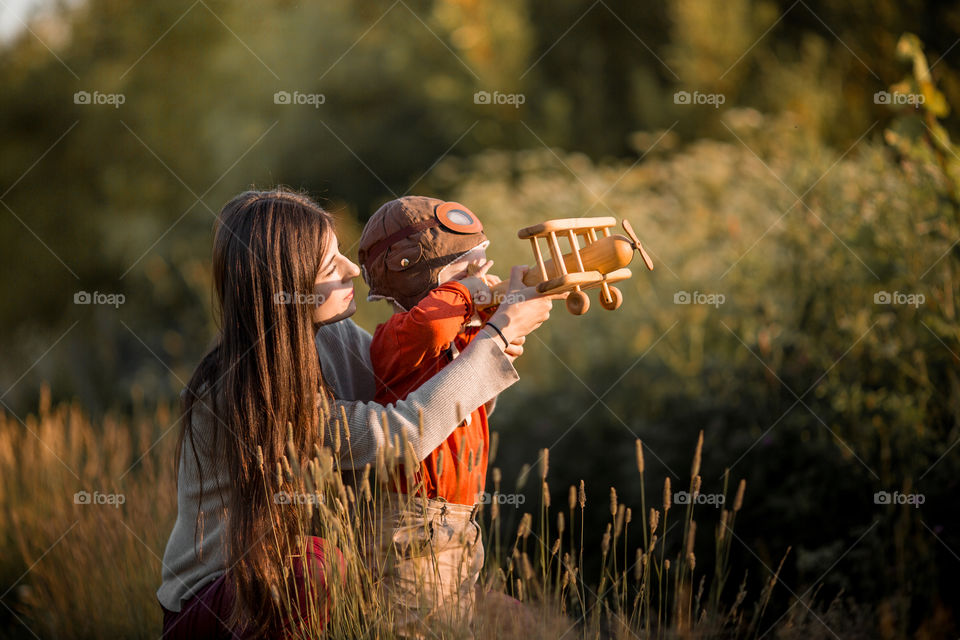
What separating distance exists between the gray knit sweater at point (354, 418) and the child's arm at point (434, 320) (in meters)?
0.07

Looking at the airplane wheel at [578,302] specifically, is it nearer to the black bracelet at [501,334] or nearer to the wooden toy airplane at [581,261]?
the wooden toy airplane at [581,261]

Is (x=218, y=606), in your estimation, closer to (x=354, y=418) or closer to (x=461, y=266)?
(x=354, y=418)

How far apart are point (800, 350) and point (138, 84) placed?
848cm

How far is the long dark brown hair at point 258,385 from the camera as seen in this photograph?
226cm

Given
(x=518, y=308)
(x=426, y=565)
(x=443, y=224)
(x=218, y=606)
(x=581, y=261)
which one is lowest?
(x=218, y=606)

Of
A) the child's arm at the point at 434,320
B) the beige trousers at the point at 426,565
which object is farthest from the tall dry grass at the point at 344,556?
the child's arm at the point at 434,320

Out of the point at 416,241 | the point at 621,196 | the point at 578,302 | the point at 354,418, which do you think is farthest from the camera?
the point at 621,196

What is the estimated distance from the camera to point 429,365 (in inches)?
95.8

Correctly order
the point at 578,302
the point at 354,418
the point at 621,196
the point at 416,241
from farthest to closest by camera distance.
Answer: the point at 621,196
the point at 416,241
the point at 354,418
the point at 578,302

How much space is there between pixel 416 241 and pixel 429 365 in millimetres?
339

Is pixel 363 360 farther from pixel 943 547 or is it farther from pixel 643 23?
pixel 643 23

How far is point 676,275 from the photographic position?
16.6ft

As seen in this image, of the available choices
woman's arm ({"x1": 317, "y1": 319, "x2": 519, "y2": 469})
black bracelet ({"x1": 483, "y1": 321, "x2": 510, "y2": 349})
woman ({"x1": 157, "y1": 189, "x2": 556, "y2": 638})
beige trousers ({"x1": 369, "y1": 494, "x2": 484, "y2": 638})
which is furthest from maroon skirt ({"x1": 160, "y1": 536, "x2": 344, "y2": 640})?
black bracelet ({"x1": 483, "y1": 321, "x2": 510, "y2": 349})

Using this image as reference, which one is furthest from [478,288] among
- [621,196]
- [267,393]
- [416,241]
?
[621,196]
